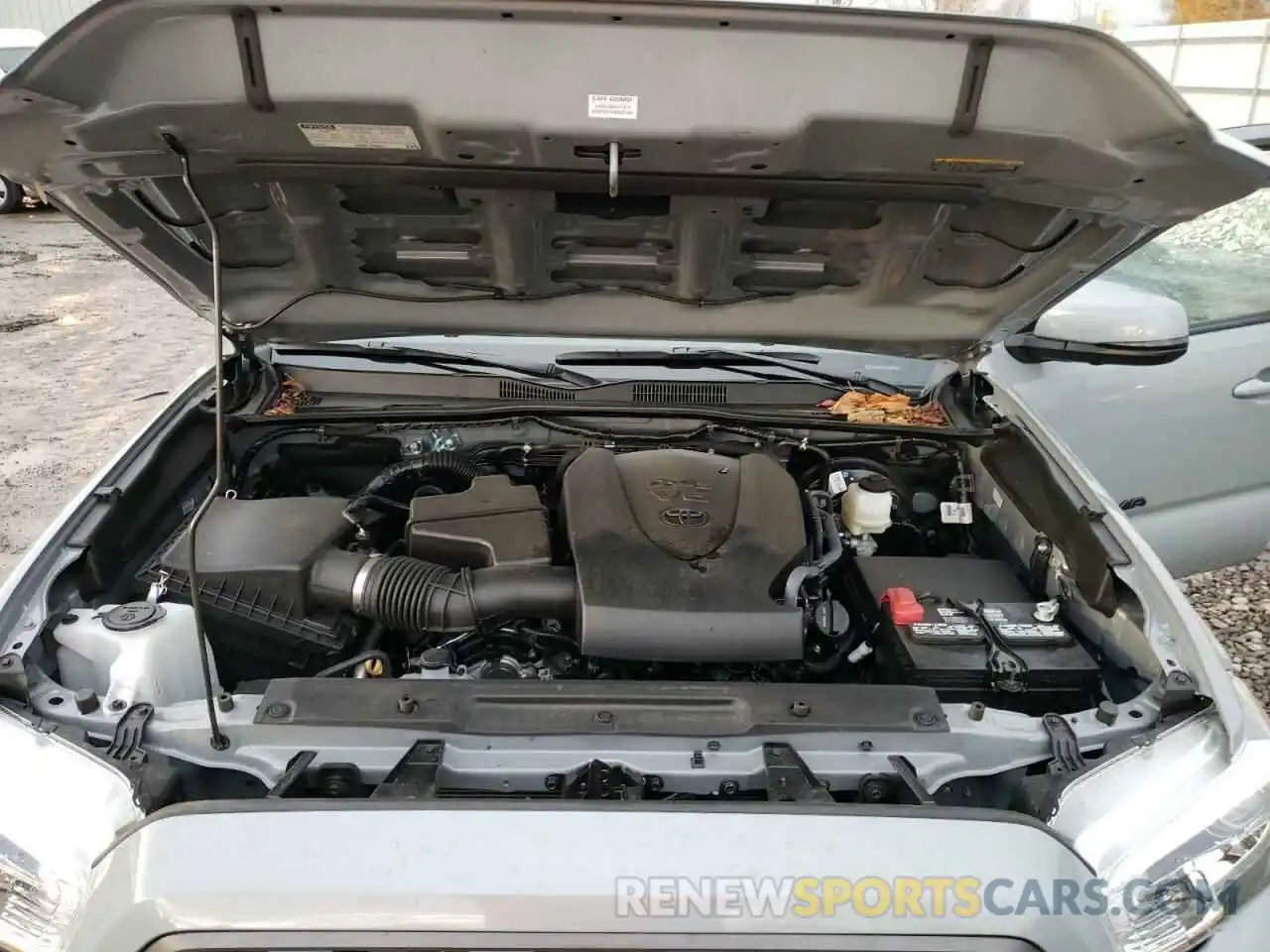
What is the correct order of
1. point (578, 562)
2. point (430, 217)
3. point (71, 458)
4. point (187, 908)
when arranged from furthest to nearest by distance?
1. point (71, 458)
2. point (430, 217)
3. point (578, 562)
4. point (187, 908)

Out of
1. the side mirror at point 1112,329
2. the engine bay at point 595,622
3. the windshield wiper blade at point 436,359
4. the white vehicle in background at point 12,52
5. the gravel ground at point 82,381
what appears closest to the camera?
the engine bay at point 595,622

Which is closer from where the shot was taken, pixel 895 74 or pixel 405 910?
pixel 405 910

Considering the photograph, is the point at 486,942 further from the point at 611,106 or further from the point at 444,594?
the point at 611,106

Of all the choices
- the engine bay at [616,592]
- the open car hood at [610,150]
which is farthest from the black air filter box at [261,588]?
the open car hood at [610,150]

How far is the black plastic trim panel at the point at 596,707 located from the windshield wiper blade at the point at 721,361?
44.0 inches

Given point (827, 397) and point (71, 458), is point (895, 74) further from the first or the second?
point (71, 458)

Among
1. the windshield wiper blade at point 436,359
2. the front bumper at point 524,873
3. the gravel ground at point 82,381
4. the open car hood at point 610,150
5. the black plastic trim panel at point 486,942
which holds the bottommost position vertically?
the gravel ground at point 82,381

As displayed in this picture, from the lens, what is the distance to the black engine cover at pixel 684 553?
1640 millimetres

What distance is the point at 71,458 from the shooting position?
460 centimetres

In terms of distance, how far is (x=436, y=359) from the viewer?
2.48 m

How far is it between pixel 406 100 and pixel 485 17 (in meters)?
0.18

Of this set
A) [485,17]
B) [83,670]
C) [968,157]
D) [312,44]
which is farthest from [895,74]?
[83,670]

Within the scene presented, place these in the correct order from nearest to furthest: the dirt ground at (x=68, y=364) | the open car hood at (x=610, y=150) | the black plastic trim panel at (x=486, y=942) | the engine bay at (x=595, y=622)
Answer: the black plastic trim panel at (x=486, y=942), the open car hood at (x=610, y=150), the engine bay at (x=595, y=622), the dirt ground at (x=68, y=364)

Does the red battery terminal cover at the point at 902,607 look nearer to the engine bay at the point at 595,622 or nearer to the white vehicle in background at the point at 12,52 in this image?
the engine bay at the point at 595,622
